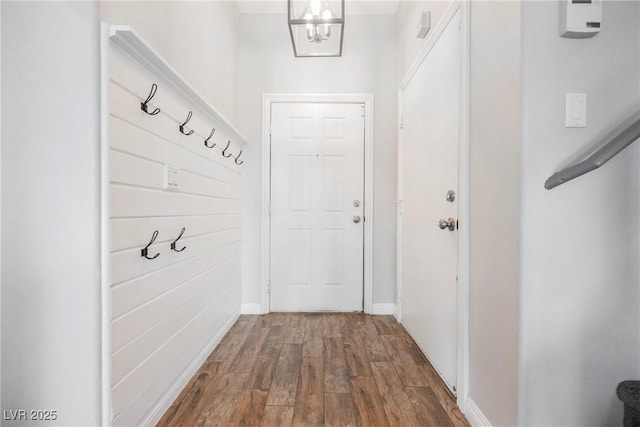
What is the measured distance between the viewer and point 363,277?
9.96ft

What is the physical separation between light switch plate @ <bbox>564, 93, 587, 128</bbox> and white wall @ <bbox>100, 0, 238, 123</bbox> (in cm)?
155

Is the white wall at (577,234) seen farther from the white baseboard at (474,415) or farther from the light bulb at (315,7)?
the light bulb at (315,7)

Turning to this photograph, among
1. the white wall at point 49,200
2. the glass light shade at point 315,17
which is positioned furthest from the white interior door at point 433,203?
the white wall at point 49,200

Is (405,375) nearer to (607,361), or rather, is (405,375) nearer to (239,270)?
(607,361)

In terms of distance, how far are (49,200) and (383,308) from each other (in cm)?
254

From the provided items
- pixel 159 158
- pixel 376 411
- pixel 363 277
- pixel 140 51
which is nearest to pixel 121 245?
pixel 159 158

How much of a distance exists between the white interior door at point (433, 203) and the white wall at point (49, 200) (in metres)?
1.50

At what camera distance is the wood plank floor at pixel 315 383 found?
1483 mm

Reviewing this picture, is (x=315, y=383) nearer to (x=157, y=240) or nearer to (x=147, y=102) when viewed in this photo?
(x=157, y=240)

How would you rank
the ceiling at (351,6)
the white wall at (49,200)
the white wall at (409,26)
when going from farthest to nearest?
the ceiling at (351,6), the white wall at (409,26), the white wall at (49,200)

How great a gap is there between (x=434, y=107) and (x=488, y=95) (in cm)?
67

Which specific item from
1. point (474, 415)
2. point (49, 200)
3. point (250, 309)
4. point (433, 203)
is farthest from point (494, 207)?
point (250, 309)

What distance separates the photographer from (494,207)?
4.22 feet

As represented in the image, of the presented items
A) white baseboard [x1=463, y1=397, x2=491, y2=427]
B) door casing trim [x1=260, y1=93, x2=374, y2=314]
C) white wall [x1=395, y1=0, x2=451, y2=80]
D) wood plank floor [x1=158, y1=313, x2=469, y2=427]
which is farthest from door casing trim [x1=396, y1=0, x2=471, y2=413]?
door casing trim [x1=260, y1=93, x2=374, y2=314]
